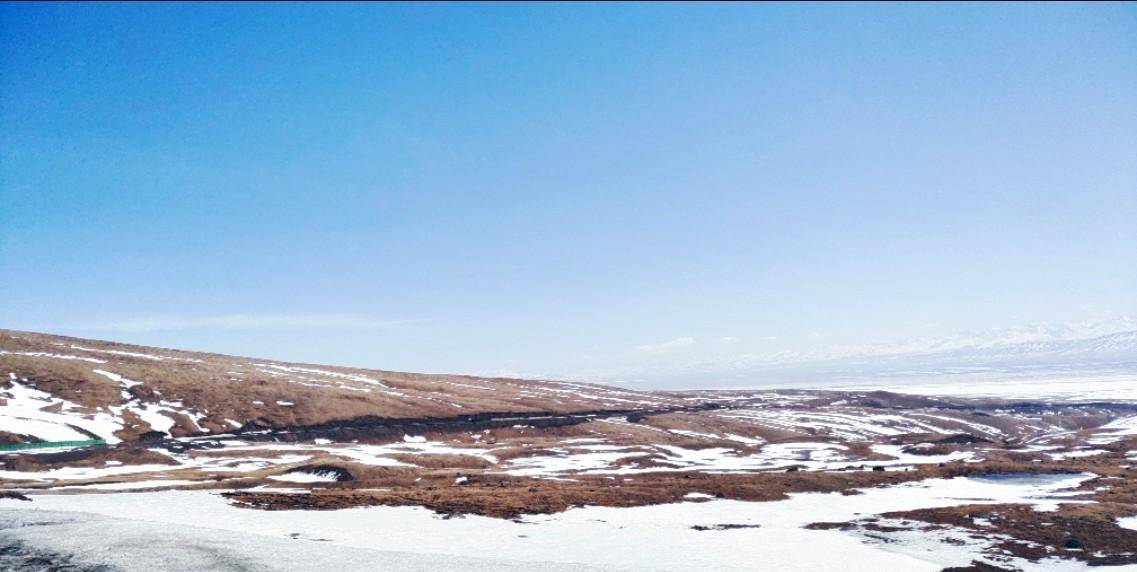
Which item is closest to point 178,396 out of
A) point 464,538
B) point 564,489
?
point 564,489

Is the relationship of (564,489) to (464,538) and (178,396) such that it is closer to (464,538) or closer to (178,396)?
(464,538)

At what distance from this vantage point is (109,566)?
21.0 m

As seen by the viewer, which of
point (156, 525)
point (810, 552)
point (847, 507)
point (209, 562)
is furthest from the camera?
point (847, 507)

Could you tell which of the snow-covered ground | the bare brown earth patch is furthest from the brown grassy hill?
the snow-covered ground

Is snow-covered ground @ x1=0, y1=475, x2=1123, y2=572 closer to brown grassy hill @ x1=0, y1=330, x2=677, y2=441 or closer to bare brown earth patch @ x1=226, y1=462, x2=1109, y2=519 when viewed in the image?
bare brown earth patch @ x1=226, y1=462, x2=1109, y2=519

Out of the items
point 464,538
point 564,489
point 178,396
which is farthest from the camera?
point 178,396

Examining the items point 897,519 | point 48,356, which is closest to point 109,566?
point 897,519

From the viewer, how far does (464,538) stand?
30328 mm

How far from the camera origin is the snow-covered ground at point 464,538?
78.9ft

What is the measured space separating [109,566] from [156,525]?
665cm

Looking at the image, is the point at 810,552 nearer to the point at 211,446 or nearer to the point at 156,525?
the point at 156,525

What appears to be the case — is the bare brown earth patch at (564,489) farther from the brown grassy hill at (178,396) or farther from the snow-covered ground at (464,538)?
the brown grassy hill at (178,396)

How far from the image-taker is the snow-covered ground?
24.1 metres

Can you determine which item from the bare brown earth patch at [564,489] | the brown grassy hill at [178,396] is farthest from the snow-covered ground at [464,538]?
the brown grassy hill at [178,396]
